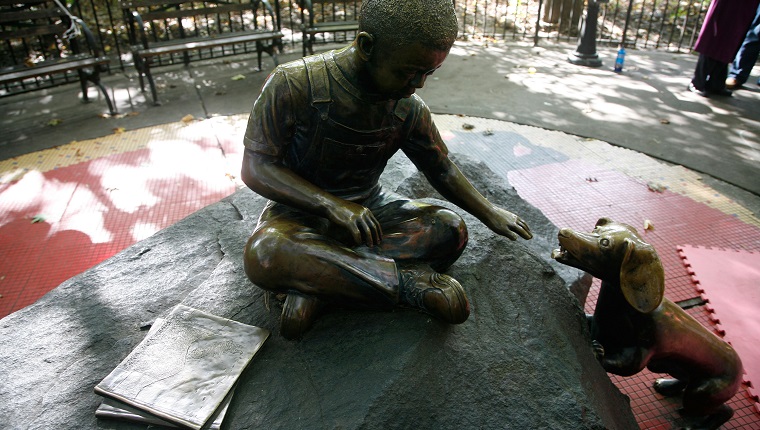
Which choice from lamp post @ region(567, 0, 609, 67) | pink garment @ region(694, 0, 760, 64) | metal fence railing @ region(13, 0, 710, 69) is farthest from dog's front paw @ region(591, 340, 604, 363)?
metal fence railing @ region(13, 0, 710, 69)

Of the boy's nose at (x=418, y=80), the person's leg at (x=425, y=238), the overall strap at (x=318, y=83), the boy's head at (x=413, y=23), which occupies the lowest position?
the person's leg at (x=425, y=238)

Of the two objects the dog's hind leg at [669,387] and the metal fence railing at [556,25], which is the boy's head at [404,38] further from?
the metal fence railing at [556,25]

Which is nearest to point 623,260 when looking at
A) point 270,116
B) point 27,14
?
point 270,116

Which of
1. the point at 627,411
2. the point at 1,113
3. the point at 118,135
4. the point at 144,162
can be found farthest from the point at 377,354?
the point at 1,113

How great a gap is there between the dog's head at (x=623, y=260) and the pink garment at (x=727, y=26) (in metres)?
5.85

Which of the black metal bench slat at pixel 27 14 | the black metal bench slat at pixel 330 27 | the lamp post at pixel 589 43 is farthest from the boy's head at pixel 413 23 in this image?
the lamp post at pixel 589 43

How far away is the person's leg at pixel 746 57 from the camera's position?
23.3ft

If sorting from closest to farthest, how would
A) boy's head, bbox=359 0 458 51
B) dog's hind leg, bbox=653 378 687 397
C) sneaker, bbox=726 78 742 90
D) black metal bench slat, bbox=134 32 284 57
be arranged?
boy's head, bbox=359 0 458 51 → dog's hind leg, bbox=653 378 687 397 → black metal bench slat, bbox=134 32 284 57 → sneaker, bbox=726 78 742 90

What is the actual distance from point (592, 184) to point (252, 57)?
5.83m

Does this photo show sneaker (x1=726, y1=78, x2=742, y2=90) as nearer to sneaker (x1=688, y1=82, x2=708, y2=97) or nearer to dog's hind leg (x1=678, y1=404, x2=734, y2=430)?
sneaker (x1=688, y1=82, x2=708, y2=97)

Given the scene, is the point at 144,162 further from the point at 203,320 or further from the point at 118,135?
the point at 203,320

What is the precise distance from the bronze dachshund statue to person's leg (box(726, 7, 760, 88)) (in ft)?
20.8

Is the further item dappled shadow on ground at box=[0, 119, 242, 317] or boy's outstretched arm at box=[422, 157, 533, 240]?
dappled shadow on ground at box=[0, 119, 242, 317]

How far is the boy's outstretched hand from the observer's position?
8.00 feet
